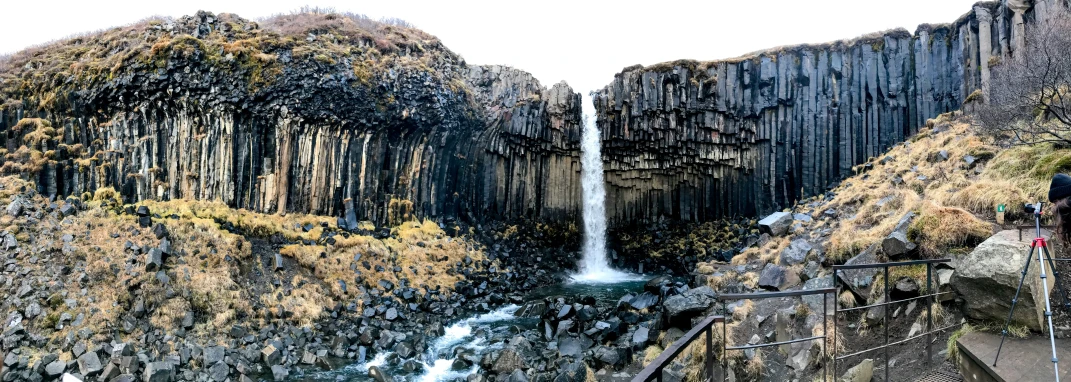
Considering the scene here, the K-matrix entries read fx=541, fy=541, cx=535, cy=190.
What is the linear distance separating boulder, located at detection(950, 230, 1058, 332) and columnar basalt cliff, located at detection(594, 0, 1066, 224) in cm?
1823

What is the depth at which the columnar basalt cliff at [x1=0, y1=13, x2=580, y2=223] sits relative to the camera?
17.5 meters

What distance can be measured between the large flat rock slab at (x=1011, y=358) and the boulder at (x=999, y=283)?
29 cm

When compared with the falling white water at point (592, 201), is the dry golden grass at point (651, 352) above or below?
below

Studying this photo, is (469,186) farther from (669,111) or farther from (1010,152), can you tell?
(1010,152)

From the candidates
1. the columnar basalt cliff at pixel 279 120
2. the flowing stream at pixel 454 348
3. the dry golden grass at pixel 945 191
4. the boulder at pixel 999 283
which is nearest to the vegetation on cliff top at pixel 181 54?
the columnar basalt cliff at pixel 279 120

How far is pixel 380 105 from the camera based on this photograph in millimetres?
21891

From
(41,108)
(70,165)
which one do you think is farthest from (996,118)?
(41,108)

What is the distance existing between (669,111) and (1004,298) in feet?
66.9

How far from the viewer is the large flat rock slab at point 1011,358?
4.71 meters

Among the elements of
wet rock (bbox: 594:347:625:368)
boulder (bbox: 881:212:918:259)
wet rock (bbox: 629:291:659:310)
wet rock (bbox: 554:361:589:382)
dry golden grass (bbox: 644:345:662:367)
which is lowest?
wet rock (bbox: 554:361:589:382)

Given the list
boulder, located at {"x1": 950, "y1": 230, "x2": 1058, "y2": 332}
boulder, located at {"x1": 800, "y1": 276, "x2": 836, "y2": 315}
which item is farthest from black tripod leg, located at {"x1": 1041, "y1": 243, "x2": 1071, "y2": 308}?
boulder, located at {"x1": 800, "y1": 276, "x2": 836, "y2": 315}

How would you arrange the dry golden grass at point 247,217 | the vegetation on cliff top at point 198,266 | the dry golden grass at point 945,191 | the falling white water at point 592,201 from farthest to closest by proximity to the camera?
1. the falling white water at point 592,201
2. the dry golden grass at point 247,217
3. the vegetation on cliff top at point 198,266
4. the dry golden grass at point 945,191

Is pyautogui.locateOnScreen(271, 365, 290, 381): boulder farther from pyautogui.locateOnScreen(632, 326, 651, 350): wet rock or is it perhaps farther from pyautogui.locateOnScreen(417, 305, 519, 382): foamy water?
pyautogui.locateOnScreen(632, 326, 651, 350): wet rock

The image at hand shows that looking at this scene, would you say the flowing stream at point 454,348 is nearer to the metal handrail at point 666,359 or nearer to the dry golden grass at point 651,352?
the dry golden grass at point 651,352
